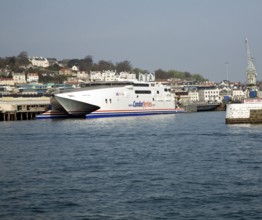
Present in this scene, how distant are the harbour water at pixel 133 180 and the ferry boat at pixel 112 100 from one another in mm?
38283

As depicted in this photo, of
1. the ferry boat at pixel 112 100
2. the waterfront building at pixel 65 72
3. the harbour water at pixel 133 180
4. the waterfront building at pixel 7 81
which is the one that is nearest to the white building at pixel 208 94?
the waterfront building at pixel 65 72

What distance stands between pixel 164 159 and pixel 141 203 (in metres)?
9.95

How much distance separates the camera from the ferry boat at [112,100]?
7419 cm

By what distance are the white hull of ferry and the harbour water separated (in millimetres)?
38157

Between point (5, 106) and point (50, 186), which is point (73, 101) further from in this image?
point (50, 186)

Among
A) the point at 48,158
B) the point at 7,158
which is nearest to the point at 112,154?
Answer: the point at 48,158

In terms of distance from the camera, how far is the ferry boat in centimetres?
7419

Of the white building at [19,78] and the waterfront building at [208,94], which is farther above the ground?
the white building at [19,78]

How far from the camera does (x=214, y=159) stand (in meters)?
→ 27.0

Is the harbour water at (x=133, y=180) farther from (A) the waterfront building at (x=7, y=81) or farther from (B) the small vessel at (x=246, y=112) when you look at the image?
(A) the waterfront building at (x=7, y=81)

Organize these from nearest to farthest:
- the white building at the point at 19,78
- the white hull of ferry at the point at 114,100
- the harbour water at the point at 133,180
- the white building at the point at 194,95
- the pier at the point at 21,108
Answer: the harbour water at the point at 133,180 < the white hull of ferry at the point at 114,100 < the pier at the point at 21,108 < the white building at the point at 194,95 < the white building at the point at 19,78

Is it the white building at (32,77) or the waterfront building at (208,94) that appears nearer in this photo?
the waterfront building at (208,94)

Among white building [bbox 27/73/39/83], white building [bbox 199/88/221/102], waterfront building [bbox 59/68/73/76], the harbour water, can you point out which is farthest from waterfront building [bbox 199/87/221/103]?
the harbour water

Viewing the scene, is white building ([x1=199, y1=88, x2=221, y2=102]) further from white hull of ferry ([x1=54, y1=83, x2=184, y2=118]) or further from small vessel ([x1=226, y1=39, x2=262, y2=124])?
small vessel ([x1=226, y1=39, x2=262, y2=124])
